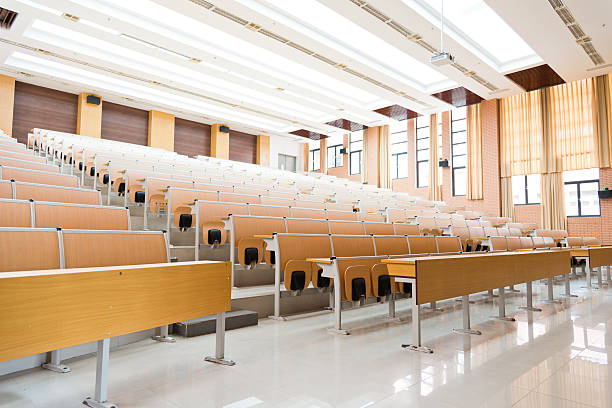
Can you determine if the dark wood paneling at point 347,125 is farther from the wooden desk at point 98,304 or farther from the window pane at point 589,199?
the wooden desk at point 98,304

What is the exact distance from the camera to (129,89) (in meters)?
6.49

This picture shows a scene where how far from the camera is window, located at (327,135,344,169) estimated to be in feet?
31.0

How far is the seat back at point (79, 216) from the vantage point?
1.42 meters

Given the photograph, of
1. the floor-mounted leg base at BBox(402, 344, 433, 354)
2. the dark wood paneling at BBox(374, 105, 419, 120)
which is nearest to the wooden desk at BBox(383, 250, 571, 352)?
the floor-mounted leg base at BBox(402, 344, 433, 354)

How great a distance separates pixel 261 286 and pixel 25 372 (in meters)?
1.16

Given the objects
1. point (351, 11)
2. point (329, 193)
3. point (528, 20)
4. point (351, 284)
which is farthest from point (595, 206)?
point (351, 284)

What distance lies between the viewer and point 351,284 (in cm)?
171

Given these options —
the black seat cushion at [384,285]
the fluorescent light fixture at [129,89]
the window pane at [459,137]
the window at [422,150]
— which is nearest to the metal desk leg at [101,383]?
the black seat cushion at [384,285]

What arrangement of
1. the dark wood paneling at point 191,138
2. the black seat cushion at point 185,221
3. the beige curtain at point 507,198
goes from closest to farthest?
the black seat cushion at point 185,221, the beige curtain at point 507,198, the dark wood paneling at point 191,138

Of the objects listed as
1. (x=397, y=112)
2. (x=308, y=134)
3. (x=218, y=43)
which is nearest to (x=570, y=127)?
(x=397, y=112)

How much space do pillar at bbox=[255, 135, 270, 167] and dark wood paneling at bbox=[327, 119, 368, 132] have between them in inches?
73.5

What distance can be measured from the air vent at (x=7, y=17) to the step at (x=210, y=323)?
4.51 metres

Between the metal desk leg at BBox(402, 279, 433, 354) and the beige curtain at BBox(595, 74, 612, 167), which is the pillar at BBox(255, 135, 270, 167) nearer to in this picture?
the beige curtain at BBox(595, 74, 612, 167)

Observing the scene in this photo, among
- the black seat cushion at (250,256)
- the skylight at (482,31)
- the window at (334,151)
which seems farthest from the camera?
the window at (334,151)
